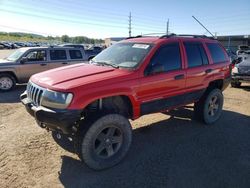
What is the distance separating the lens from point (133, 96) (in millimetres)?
4227

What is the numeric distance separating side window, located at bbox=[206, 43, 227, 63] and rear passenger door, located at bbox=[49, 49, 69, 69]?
21.9ft

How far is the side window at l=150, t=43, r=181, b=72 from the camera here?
15.1 ft

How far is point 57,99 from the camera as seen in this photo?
11.7 ft

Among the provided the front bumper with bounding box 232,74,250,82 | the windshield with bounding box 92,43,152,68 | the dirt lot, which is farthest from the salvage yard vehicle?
the front bumper with bounding box 232,74,250,82

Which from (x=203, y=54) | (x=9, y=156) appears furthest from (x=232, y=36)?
(x=9, y=156)

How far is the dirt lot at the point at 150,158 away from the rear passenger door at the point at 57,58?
4553 mm

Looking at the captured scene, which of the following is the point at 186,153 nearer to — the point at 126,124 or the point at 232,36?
the point at 126,124

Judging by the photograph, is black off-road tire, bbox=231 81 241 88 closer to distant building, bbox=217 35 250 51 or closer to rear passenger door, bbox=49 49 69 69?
rear passenger door, bbox=49 49 69 69

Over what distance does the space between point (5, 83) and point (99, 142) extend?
714 centimetres

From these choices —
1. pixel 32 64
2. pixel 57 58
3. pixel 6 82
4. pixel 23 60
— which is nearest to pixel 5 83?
pixel 6 82

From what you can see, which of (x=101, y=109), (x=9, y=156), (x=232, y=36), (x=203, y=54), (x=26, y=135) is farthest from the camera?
(x=232, y=36)

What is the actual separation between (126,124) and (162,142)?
4.00 ft

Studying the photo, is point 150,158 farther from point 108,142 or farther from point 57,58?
point 57,58

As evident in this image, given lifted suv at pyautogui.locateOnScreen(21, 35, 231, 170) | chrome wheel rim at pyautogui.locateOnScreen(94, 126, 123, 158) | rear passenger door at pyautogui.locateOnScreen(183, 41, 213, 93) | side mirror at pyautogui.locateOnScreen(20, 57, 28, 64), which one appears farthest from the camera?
side mirror at pyautogui.locateOnScreen(20, 57, 28, 64)
